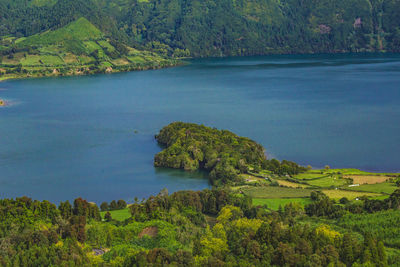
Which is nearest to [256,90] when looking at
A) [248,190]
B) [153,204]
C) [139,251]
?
[248,190]

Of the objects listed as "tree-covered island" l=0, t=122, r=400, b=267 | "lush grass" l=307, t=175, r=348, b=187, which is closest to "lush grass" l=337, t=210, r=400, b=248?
"tree-covered island" l=0, t=122, r=400, b=267

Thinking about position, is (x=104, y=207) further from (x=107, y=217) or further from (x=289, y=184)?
(x=289, y=184)

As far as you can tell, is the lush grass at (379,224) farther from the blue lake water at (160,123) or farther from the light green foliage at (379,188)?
the blue lake water at (160,123)

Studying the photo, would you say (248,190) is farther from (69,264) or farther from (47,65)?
(47,65)

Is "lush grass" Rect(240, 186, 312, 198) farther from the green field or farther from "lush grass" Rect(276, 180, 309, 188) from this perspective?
the green field

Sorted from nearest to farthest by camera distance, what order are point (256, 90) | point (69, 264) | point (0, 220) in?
1. point (69, 264)
2. point (0, 220)
3. point (256, 90)

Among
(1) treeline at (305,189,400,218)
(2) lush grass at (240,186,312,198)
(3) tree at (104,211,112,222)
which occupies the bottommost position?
(2) lush grass at (240,186,312,198)
